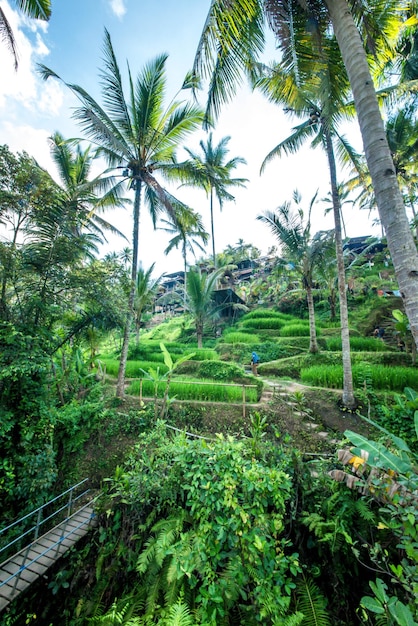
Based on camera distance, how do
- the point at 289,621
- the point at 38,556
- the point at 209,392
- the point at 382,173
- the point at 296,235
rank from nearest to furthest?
the point at 289,621
the point at 382,173
the point at 38,556
the point at 209,392
the point at 296,235

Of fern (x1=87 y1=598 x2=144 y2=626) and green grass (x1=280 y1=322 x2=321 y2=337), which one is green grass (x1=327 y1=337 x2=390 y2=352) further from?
fern (x1=87 y1=598 x2=144 y2=626)

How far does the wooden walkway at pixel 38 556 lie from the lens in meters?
3.59

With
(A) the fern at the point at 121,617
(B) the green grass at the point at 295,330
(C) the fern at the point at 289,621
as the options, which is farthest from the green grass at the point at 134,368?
(B) the green grass at the point at 295,330

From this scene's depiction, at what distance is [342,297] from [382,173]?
15.7 ft

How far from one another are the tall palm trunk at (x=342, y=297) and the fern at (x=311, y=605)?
414 centimetres

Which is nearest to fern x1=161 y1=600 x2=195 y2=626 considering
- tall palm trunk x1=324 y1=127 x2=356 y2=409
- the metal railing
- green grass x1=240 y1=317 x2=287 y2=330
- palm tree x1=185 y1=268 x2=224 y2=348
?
the metal railing

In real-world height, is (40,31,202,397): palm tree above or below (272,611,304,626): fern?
above

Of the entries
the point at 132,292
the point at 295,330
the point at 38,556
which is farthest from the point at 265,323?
the point at 38,556

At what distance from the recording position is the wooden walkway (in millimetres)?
3592

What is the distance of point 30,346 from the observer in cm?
495

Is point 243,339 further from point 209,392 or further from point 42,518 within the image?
point 42,518

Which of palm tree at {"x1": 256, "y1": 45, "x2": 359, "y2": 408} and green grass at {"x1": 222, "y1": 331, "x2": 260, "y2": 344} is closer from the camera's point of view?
palm tree at {"x1": 256, "y1": 45, "x2": 359, "y2": 408}

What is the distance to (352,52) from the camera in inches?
118

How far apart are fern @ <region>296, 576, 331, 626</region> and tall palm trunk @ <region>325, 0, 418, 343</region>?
316 cm
